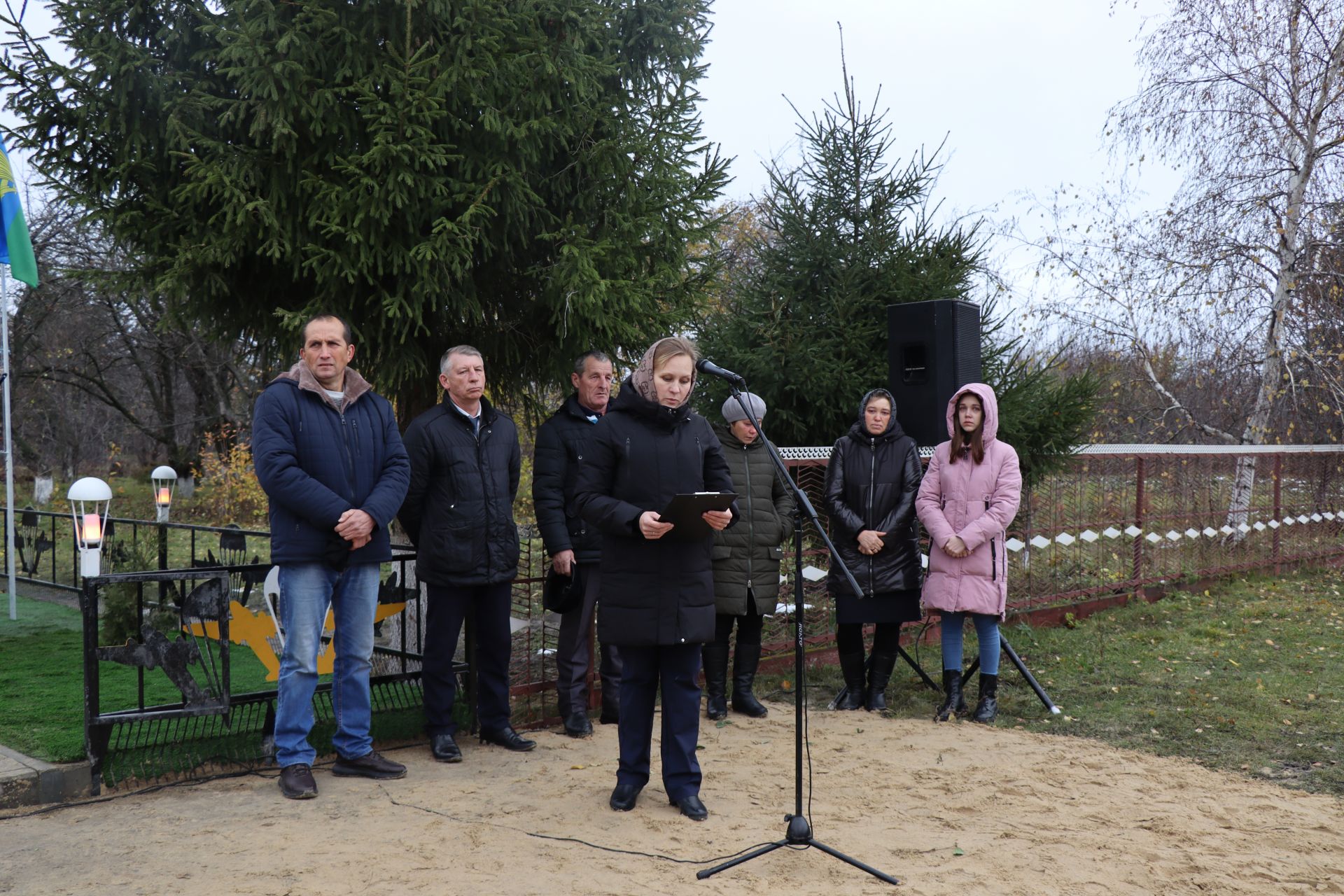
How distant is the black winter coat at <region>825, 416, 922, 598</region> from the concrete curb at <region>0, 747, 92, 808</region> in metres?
3.90

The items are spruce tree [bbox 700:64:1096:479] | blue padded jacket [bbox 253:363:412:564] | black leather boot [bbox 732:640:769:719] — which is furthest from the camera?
spruce tree [bbox 700:64:1096:479]

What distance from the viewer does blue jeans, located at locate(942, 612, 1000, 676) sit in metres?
6.06

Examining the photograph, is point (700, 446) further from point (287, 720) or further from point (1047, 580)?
point (1047, 580)

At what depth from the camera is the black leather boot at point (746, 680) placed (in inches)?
241

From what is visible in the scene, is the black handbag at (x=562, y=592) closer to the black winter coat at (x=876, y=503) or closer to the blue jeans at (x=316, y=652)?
the blue jeans at (x=316, y=652)

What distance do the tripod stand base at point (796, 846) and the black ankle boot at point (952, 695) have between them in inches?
94.3

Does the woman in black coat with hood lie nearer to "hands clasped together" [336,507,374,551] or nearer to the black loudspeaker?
the black loudspeaker

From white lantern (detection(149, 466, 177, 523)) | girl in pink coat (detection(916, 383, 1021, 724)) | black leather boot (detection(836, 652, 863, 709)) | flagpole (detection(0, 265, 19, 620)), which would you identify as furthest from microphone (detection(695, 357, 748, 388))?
flagpole (detection(0, 265, 19, 620))

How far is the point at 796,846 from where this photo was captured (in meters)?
3.87

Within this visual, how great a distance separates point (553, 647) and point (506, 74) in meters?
3.76

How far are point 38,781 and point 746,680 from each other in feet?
11.7

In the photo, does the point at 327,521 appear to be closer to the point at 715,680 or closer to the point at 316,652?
the point at 316,652

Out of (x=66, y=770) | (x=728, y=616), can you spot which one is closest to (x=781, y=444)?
(x=728, y=616)

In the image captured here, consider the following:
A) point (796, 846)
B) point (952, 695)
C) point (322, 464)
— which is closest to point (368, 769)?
point (322, 464)
